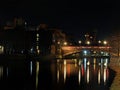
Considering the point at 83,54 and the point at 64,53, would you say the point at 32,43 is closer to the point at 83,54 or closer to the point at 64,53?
the point at 64,53

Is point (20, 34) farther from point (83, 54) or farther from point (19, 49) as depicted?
point (83, 54)

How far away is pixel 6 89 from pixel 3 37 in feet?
362

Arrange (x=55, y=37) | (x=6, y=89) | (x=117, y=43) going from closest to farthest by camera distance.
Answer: (x=6, y=89) → (x=117, y=43) → (x=55, y=37)

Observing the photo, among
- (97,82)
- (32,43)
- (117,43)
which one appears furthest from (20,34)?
(97,82)

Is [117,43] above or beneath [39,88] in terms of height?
above

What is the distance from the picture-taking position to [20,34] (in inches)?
6845

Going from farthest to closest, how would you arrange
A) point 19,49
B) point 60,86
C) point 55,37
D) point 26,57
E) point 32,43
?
point 55,37, point 32,43, point 19,49, point 26,57, point 60,86

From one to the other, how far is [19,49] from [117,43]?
6734 centimetres

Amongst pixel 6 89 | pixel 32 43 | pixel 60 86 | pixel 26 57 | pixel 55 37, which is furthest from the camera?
pixel 55 37

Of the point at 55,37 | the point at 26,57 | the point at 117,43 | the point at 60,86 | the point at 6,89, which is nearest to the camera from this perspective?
the point at 6,89

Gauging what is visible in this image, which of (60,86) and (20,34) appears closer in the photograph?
(60,86)

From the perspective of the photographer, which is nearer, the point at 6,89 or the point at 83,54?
the point at 6,89

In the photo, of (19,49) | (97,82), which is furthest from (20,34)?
(97,82)

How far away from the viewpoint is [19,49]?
156 metres
